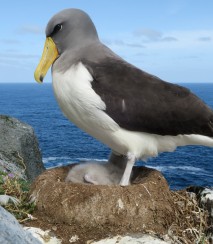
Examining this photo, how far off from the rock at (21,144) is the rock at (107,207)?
37.6 ft

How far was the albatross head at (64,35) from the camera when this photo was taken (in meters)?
6.91

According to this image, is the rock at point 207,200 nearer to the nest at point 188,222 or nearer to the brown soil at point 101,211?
the nest at point 188,222

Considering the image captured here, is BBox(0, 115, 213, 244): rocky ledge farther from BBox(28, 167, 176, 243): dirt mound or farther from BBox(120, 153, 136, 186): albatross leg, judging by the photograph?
BBox(120, 153, 136, 186): albatross leg

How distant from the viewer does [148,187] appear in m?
6.80

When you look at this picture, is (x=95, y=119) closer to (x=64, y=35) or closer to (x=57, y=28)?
(x=64, y=35)

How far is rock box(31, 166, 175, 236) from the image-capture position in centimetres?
648

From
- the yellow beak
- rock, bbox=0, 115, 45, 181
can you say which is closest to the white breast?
the yellow beak

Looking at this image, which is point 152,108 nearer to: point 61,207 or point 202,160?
point 61,207

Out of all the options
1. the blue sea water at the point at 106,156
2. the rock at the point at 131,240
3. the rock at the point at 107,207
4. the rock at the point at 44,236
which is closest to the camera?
the rock at the point at 131,240

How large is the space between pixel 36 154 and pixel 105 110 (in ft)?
49.6

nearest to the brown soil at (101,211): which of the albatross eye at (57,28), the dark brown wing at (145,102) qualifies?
the dark brown wing at (145,102)

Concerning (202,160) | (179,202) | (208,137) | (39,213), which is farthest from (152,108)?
(202,160)

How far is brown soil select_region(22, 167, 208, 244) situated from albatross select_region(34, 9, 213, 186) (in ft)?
1.47

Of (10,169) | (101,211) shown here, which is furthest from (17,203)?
(10,169)
